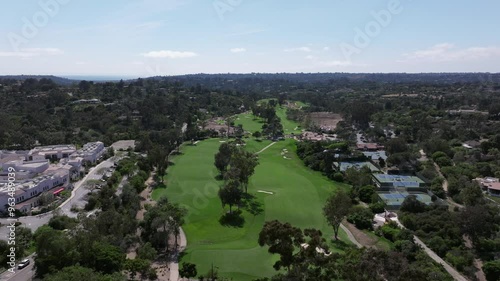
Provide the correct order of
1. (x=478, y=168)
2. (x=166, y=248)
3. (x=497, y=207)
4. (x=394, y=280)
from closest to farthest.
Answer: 1. (x=394, y=280)
2. (x=166, y=248)
3. (x=497, y=207)
4. (x=478, y=168)

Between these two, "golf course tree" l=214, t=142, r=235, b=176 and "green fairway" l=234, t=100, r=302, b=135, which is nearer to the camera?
"golf course tree" l=214, t=142, r=235, b=176

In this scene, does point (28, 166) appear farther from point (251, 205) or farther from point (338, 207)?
point (338, 207)

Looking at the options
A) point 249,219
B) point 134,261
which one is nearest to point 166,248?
point 134,261

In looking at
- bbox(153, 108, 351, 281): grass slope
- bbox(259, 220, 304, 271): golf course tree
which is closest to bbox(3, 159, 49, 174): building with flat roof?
bbox(153, 108, 351, 281): grass slope

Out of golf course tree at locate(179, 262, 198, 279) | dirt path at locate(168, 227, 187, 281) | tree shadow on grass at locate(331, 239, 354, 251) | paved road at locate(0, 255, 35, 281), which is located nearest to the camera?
paved road at locate(0, 255, 35, 281)

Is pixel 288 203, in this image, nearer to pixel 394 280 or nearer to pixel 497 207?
pixel 497 207

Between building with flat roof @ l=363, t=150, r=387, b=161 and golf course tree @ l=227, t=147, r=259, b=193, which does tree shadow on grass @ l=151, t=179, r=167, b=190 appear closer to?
golf course tree @ l=227, t=147, r=259, b=193

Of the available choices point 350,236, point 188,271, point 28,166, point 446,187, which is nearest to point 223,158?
point 350,236
